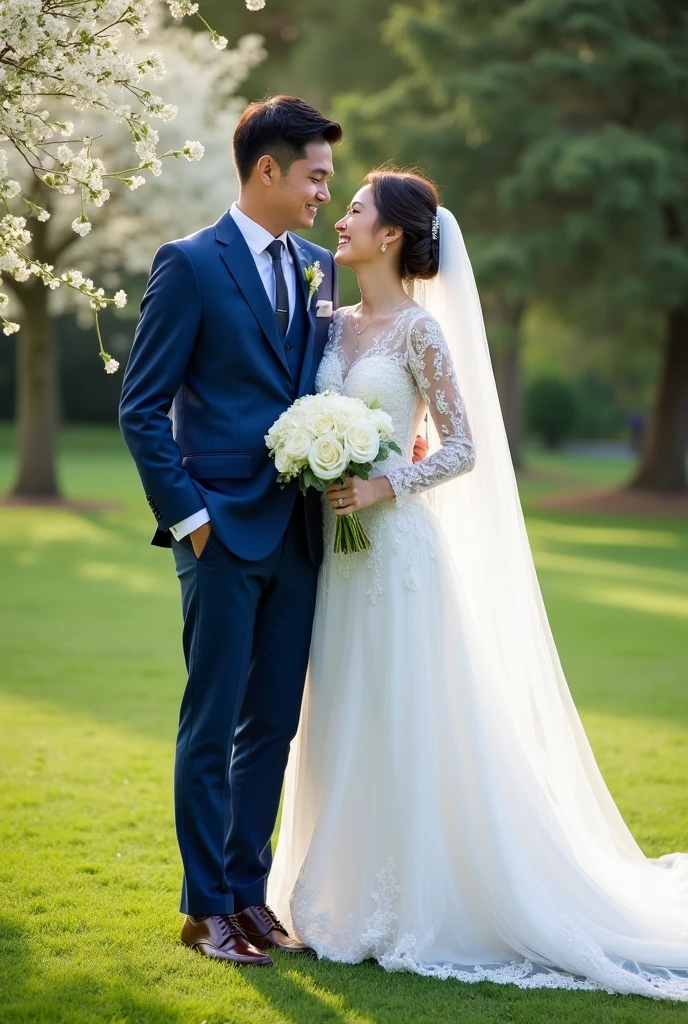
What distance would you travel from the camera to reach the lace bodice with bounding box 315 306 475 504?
161 inches

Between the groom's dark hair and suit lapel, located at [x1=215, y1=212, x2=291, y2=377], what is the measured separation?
261mm

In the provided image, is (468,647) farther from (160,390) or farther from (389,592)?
(160,390)

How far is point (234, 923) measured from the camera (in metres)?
3.94

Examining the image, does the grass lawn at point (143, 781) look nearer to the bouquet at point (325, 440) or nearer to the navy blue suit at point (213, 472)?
the navy blue suit at point (213, 472)

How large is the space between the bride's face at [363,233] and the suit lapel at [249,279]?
0.42m

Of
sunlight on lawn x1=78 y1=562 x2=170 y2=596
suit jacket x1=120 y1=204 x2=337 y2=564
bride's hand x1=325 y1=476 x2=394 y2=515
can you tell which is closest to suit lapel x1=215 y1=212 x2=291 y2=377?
suit jacket x1=120 y1=204 x2=337 y2=564

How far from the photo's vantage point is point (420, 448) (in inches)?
182

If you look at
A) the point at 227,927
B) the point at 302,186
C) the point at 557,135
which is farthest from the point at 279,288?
the point at 557,135

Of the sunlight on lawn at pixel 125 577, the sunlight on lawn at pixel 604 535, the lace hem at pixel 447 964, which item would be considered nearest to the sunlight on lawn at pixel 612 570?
the sunlight on lawn at pixel 604 535

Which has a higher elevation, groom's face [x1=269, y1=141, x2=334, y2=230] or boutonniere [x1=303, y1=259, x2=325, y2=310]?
groom's face [x1=269, y1=141, x2=334, y2=230]

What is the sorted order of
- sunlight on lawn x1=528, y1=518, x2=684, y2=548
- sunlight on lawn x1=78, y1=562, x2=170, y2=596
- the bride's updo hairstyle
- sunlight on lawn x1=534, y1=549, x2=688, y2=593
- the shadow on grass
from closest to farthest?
the shadow on grass
the bride's updo hairstyle
sunlight on lawn x1=78, y1=562, x2=170, y2=596
sunlight on lawn x1=534, y1=549, x2=688, y2=593
sunlight on lawn x1=528, y1=518, x2=684, y2=548

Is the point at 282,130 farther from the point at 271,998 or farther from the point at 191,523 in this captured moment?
the point at 271,998

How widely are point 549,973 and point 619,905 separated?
373mm

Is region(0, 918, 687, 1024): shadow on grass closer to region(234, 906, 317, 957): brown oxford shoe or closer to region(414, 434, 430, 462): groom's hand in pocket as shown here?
region(234, 906, 317, 957): brown oxford shoe
